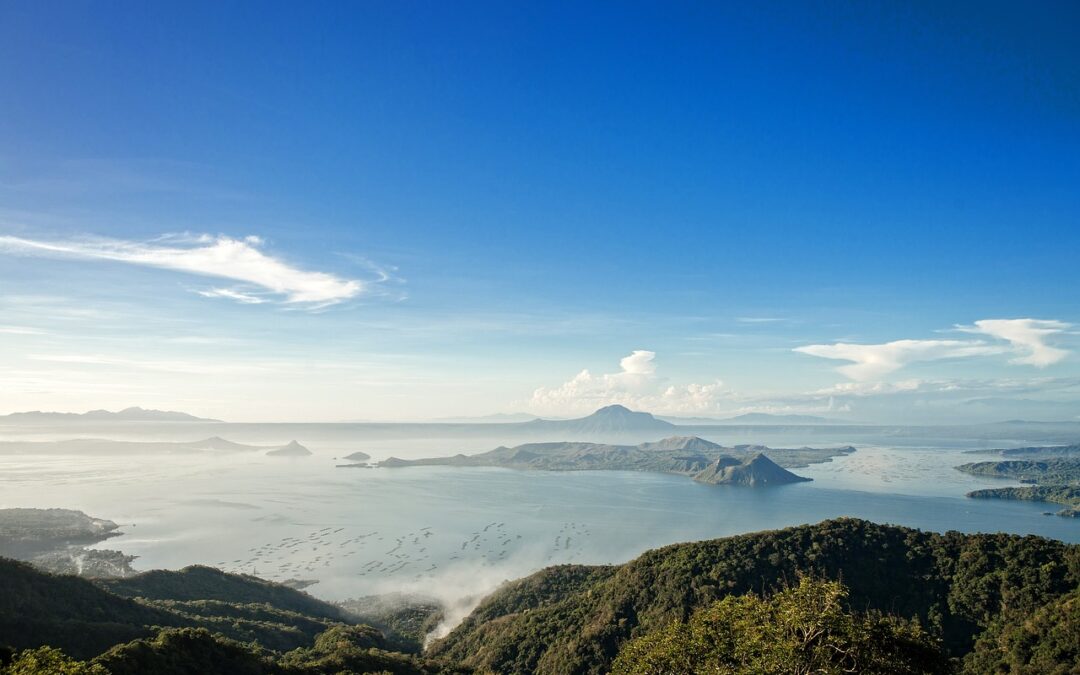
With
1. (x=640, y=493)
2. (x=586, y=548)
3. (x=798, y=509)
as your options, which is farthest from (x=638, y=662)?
(x=640, y=493)

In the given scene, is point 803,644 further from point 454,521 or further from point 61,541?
point 61,541

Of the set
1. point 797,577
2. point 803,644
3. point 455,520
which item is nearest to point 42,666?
point 803,644

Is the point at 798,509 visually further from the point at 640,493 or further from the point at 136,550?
the point at 136,550

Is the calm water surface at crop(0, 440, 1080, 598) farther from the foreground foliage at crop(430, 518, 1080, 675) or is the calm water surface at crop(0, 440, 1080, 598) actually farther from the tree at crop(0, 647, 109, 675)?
the tree at crop(0, 647, 109, 675)

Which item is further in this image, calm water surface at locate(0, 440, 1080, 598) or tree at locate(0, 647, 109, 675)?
calm water surface at locate(0, 440, 1080, 598)

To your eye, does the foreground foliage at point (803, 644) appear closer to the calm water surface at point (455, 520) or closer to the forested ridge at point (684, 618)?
the forested ridge at point (684, 618)

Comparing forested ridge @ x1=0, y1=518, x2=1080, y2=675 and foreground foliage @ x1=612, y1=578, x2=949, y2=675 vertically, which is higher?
foreground foliage @ x1=612, y1=578, x2=949, y2=675

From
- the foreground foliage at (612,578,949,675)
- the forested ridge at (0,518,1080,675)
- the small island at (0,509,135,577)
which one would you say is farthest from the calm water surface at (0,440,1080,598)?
the foreground foliage at (612,578,949,675)
